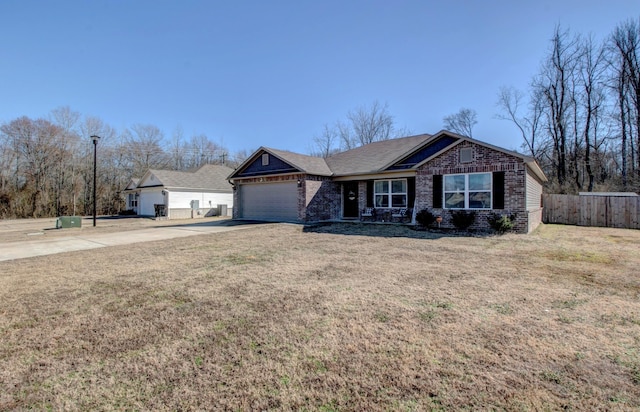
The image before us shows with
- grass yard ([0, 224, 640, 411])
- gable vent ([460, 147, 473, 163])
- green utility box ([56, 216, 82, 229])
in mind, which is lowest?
grass yard ([0, 224, 640, 411])

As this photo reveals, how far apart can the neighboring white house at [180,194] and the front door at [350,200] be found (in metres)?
12.5

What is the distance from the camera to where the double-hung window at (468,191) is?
11945 mm

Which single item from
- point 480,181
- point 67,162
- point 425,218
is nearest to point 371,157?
point 425,218

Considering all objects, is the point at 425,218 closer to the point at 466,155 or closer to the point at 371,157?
the point at 466,155

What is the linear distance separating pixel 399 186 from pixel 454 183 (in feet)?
10.4

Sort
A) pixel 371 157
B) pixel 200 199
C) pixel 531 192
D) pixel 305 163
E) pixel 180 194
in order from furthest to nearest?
pixel 200 199 → pixel 180 194 → pixel 371 157 → pixel 305 163 → pixel 531 192

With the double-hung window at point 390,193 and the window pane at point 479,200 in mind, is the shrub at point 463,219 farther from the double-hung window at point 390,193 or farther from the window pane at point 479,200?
the double-hung window at point 390,193

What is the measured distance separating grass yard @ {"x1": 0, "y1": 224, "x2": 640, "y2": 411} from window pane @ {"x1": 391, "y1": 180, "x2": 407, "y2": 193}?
28.4 ft

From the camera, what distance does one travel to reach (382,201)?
625 inches

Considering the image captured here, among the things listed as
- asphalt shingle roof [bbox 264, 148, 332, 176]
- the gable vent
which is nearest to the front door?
asphalt shingle roof [bbox 264, 148, 332, 176]

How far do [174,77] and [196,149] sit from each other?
23896 mm

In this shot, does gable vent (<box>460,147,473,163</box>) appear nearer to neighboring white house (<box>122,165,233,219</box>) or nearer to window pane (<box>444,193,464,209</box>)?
window pane (<box>444,193,464,209</box>)

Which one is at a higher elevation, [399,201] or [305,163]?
[305,163]

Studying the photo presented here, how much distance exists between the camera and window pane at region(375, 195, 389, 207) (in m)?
15.7
